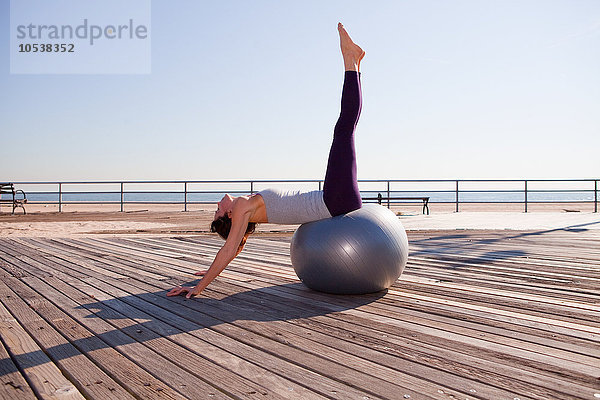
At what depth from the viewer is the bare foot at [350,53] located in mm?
3514

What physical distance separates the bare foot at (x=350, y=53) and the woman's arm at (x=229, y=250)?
48.1 inches

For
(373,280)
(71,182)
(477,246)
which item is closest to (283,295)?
(373,280)

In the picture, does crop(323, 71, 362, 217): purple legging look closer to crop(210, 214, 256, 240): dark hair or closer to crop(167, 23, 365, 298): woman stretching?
crop(167, 23, 365, 298): woman stretching

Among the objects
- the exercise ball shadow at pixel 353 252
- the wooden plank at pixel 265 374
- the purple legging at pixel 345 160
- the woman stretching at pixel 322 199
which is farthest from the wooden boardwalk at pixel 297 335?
the purple legging at pixel 345 160

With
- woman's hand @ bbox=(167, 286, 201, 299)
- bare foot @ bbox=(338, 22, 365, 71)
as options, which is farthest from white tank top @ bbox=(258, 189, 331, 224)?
bare foot @ bbox=(338, 22, 365, 71)

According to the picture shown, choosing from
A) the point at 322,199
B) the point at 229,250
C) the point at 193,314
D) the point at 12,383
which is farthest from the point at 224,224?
the point at 12,383

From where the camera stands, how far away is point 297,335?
93.4 inches

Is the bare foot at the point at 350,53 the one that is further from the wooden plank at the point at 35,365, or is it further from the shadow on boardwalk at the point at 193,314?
the wooden plank at the point at 35,365

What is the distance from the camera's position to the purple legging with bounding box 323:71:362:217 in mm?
3352

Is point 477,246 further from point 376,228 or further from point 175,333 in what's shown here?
point 175,333

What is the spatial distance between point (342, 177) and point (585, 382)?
6.30 ft

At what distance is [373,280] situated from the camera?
3244 millimetres

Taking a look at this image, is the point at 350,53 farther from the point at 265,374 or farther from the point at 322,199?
the point at 265,374

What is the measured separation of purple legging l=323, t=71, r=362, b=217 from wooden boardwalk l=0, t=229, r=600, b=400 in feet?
2.09
